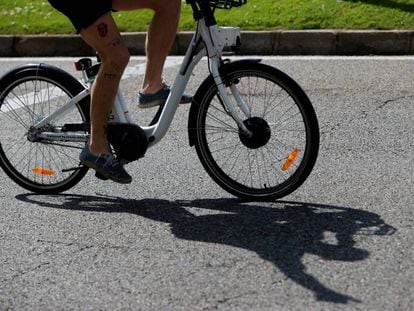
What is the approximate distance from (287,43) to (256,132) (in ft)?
17.2

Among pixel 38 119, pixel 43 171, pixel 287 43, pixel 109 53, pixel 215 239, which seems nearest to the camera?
pixel 215 239

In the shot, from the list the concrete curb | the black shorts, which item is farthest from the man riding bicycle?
the concrete curb

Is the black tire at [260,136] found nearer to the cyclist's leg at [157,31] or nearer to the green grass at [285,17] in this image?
the cyclist's leg at [157,31]

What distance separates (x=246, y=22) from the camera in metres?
11.2

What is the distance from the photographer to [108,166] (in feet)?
18.5

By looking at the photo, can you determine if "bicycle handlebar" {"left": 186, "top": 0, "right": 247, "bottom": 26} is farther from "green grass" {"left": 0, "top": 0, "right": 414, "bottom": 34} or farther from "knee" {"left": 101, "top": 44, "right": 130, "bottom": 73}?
"green grass" {"left": 0, "top": 0, "right": 414, "bottom": 34}

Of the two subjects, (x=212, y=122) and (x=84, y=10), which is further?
(x=212, y=122)

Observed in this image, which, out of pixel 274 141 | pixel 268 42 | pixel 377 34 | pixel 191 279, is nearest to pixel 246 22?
pixel 268 42

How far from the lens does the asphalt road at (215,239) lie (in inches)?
172

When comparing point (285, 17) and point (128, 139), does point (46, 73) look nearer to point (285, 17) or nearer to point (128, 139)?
point (128, 139)

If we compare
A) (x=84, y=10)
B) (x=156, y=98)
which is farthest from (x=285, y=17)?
(x=84, y=10)

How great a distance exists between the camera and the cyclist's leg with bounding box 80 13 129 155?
535 cm

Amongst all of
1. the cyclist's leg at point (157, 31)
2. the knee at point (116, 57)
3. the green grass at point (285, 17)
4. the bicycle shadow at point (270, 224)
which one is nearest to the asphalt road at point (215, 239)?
the bicycle shadow at point (270, 224)

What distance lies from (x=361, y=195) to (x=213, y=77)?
987 mm
